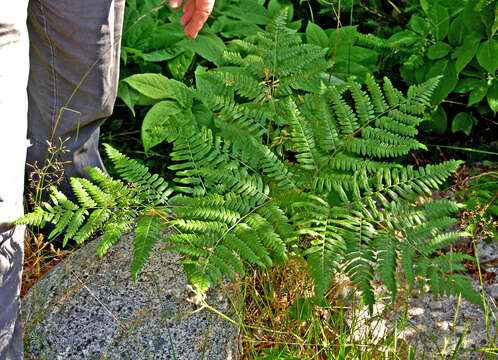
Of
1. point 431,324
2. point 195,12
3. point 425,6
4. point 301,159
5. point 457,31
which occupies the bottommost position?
point 431,324

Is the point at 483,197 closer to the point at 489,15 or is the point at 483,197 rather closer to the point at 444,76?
the point at 444,76

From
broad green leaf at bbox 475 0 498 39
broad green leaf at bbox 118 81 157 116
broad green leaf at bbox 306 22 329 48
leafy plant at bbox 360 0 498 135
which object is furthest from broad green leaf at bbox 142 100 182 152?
broad green leaf at bbox 475 0 498 39

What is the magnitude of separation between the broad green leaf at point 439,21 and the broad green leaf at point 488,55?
23 centimetres

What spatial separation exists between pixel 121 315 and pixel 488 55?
2160 millimetres

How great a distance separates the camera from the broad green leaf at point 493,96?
8.38ft

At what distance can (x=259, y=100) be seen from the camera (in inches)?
93.8

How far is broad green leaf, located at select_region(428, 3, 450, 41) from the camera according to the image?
2639mm

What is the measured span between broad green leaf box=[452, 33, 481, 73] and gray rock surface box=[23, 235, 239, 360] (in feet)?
5.46

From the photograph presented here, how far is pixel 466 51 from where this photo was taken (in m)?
2.53

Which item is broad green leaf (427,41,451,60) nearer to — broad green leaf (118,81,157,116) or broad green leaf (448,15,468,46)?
broad green leaf (448,15,468,46)

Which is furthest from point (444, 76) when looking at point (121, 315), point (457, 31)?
point (121, 315)

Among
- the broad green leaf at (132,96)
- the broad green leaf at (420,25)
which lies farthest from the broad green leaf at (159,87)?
the broad green leaf at (420,25)

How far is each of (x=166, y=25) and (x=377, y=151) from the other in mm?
1484

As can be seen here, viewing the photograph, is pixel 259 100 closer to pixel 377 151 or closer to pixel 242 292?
pixel 377 151
